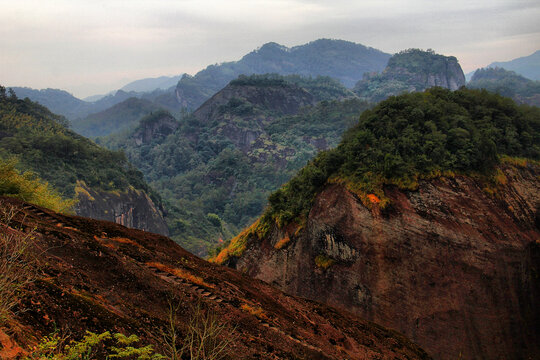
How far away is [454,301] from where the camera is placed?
552 inches

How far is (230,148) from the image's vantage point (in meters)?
96.8

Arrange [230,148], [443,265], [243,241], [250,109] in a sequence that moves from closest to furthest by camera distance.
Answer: [443,265] < [243,241] < [230,148] < [250,109]

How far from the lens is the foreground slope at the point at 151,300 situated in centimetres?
593

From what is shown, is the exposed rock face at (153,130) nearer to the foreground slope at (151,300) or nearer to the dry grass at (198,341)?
the foreground slope at (151,300)

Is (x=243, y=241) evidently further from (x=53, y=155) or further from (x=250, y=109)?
(x=250, y=109)

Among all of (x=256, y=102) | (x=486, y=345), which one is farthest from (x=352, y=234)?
(x=256, y=102)

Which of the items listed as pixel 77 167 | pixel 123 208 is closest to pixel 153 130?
pixel 77 167

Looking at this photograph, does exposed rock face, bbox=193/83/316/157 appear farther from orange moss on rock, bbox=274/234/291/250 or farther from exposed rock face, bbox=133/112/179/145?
orange moss on rock, bbox=274/234/291/250

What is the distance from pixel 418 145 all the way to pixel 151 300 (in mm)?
14234

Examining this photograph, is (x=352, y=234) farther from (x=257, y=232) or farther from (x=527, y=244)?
(x=527, y=244)

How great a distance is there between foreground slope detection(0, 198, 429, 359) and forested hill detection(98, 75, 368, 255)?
132 ft

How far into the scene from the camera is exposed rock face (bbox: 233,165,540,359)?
13852mm

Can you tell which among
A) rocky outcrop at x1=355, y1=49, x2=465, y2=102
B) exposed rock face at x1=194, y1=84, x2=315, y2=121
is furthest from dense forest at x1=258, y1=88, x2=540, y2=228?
rocky outcrop at x1=355, y1=49, x2=465, y2=102

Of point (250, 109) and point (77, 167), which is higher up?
point (250, 109)
